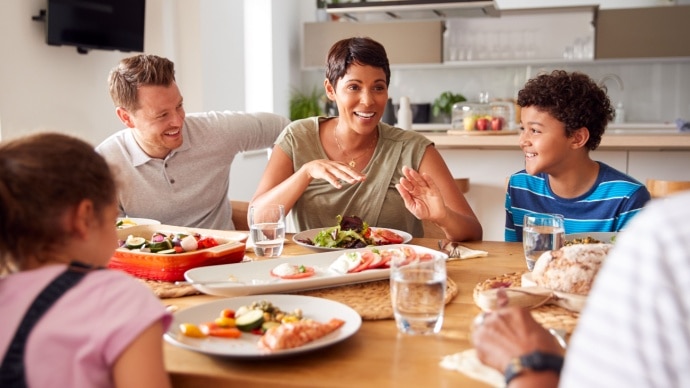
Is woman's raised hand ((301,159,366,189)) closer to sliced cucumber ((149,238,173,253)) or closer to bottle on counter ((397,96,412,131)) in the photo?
sliced cucumber ((149,238,173,253))

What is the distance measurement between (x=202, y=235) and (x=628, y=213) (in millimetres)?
1281

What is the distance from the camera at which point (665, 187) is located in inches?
112

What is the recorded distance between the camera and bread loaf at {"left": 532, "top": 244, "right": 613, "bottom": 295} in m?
1.28

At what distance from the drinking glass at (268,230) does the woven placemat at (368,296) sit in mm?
295

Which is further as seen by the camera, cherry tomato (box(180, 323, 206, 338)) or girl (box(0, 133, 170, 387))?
cherry tomato (box(180, 323, 206, 338))

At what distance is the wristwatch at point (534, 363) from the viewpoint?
0.83m

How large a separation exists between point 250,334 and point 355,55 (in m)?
1.33

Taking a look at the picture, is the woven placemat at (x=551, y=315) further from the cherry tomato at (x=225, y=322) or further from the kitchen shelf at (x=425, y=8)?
the kitchen shelf at (x=425, y=8)

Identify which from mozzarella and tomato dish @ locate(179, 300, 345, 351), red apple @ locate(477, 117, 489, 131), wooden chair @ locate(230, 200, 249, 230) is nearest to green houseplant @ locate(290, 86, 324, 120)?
red apple @ locate(477, 117, 489, 131)

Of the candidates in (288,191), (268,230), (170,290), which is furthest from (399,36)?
(170,290)

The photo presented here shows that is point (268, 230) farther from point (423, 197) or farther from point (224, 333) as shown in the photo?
point (224, 333)

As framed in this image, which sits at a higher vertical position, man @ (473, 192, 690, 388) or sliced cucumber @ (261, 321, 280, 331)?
man @ (473, 192, 690, 388)

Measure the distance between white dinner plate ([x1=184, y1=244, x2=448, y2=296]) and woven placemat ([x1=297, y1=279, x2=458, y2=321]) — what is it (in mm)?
13

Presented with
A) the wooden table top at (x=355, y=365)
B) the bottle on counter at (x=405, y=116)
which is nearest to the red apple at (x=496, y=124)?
the bottle on counter at (x=405, y=116)
